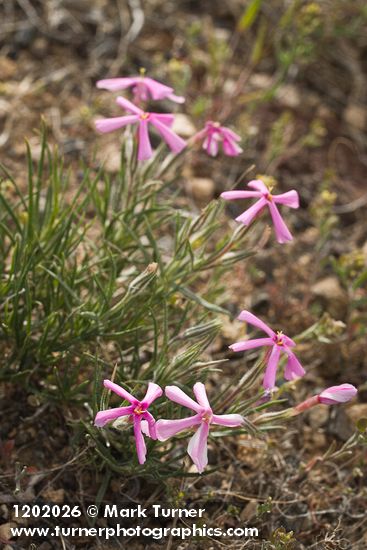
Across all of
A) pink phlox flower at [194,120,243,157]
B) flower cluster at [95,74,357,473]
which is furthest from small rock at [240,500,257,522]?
pink phlox flower at [194,120,243,157]

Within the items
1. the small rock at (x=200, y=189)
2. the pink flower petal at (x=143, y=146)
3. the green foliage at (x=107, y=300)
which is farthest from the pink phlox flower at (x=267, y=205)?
the small rock at (x=200, y=189)

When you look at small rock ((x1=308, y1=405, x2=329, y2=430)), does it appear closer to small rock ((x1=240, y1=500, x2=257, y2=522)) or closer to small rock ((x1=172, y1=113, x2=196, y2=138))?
small rock ((x1=240, y1=500, x2=257, y2=522))

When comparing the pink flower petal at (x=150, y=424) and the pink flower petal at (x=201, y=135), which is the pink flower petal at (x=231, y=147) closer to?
the pink flower petal at (x=201, y=135)

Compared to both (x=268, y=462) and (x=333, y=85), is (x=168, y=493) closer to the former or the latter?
(x=268, y=462)

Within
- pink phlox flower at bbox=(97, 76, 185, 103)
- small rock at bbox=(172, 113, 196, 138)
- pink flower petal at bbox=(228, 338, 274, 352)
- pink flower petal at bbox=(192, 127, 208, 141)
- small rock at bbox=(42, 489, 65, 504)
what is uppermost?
pink phlox flower at bbox=(97, 76, 185, 103)

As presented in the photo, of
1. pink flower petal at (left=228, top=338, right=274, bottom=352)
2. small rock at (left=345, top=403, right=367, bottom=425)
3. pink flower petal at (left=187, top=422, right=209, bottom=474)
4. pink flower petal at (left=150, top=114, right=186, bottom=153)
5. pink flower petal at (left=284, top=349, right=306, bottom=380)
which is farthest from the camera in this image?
small rock at (left=345, top=403, right=367, bottom=425)

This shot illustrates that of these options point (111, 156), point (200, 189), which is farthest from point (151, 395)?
point (111, 156)

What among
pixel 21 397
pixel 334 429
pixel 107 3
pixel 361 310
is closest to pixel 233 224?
pixel 361 310
